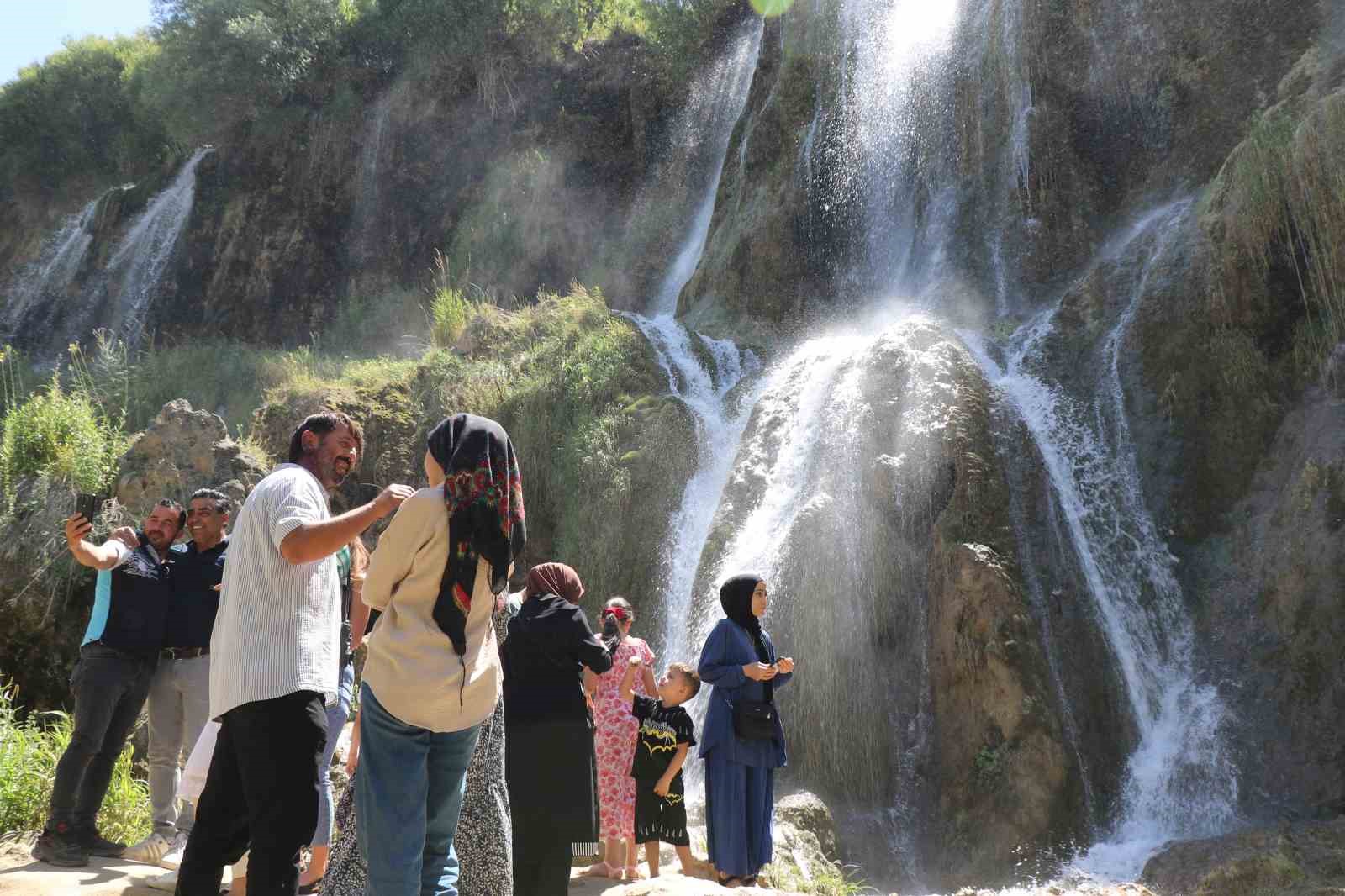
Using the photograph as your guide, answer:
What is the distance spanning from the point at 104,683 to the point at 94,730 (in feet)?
0.76

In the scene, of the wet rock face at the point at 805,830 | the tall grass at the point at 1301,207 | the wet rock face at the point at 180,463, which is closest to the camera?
the wet rock face at the point at 805,830

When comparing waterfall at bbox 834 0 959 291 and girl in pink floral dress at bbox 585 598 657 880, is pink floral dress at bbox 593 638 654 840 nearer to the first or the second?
girl in pink floral dress at bbox 585 598 657 880

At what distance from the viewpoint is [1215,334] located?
10.3 meters

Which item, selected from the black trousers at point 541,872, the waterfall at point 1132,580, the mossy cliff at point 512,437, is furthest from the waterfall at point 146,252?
the black trousers at point 541,872

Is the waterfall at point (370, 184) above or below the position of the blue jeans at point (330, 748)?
above

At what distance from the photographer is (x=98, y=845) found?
5656 mm

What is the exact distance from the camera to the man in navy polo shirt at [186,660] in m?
6.03

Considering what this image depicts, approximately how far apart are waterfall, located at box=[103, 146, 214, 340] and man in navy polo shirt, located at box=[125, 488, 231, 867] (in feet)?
65.0

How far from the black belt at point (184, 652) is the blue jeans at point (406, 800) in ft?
9.26

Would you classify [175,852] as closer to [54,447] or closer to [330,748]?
[330,748]

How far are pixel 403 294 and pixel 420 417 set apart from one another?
29.7ft

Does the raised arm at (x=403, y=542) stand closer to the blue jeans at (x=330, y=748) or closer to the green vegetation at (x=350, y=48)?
the blue jeans at (x=330, y=748)

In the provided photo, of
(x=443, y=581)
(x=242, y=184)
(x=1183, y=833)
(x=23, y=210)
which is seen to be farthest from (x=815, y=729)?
(x=23, y=210)

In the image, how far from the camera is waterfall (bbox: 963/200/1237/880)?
8.08m
